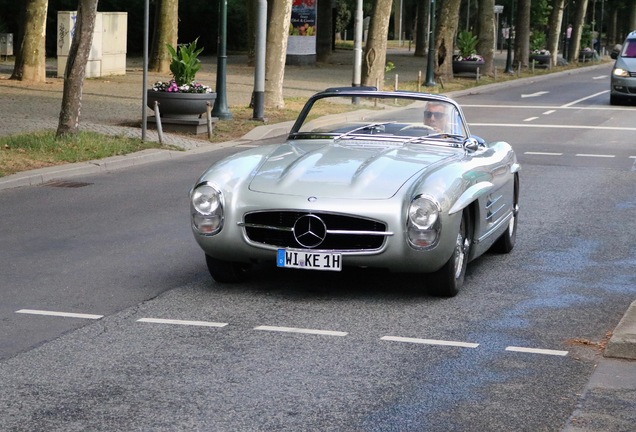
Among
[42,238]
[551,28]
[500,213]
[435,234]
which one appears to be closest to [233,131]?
[42,238]

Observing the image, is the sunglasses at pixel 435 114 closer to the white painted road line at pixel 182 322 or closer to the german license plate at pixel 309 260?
the german license plate at pixel 309 260

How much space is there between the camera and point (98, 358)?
22.5 feet

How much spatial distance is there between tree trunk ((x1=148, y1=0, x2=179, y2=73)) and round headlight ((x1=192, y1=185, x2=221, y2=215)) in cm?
3012

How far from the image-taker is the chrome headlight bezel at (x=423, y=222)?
8289mm

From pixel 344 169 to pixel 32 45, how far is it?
2345 cm

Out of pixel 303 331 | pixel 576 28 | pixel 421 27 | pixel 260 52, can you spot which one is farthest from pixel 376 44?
pixel 576 28

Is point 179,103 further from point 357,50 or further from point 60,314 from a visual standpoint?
point 60,314

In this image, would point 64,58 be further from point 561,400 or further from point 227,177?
point 561,400

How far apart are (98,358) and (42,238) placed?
4.54 meters

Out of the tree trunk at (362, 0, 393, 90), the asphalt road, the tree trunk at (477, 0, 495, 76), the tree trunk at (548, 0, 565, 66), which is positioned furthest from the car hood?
the tree trunk at (548, 0, 565, 66)

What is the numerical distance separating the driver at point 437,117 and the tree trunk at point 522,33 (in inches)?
1892

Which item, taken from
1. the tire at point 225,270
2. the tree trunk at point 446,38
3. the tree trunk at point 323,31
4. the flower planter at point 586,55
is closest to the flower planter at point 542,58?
the tree trunk at point 323,31

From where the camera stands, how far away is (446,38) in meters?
45.1

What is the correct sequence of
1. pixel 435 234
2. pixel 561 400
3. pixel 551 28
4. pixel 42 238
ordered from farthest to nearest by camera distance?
pixel 551 28 → pixel 42 238 → pixel 435 234 → pixel 561 400
